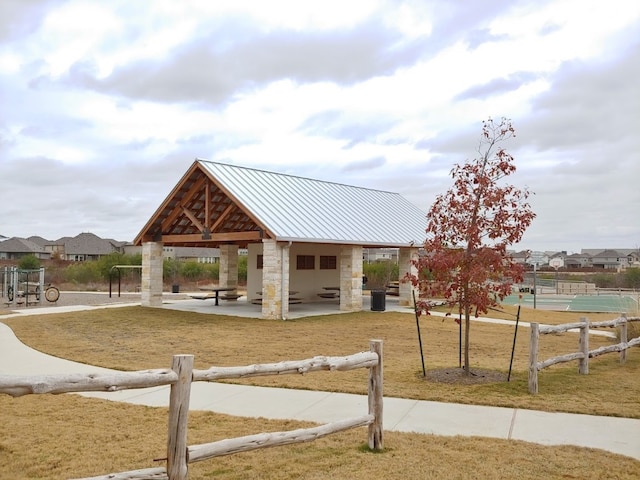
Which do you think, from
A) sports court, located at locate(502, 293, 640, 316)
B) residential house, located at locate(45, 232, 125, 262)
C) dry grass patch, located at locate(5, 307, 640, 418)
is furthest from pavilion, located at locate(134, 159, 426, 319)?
residential house, located at locate(45, 232, 125, 262)

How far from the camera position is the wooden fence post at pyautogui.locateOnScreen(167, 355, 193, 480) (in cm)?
434

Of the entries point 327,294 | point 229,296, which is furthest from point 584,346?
point 229,296

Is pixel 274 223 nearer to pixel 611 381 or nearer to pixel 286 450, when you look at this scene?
pixel 611 381

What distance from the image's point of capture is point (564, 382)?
923cm

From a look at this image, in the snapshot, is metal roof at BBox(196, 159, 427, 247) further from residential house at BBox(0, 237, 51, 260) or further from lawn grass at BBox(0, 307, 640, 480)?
residential house at BBox(0, 237, 51, 260)

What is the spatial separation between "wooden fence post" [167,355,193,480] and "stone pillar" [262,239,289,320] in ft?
46.2

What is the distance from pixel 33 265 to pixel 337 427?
45.7 m

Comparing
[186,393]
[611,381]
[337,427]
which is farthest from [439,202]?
[186,393]

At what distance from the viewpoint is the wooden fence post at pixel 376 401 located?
579cm

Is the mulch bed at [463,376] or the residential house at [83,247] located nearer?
the mulch bed at [463,376]

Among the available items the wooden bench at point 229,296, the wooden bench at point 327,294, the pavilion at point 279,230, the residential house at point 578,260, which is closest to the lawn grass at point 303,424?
the pavilion at point 279,230

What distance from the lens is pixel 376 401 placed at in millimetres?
5875

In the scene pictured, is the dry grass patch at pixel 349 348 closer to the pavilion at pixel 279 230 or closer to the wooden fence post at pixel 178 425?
the pavilion at pixel 279 230

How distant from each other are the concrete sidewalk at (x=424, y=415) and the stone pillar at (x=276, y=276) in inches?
381
